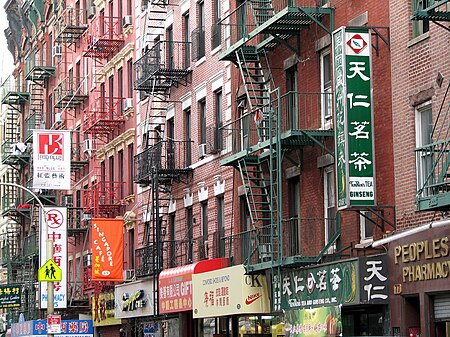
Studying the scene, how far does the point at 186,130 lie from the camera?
132 feet

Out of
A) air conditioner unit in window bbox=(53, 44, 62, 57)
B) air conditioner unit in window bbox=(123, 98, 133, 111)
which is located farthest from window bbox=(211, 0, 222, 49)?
air conditioner unit in window bbox=(53, 44, 62, 57)

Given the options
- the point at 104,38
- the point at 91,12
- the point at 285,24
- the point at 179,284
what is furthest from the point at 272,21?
the point at 91,12

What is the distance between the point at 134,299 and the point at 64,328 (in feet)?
18.5

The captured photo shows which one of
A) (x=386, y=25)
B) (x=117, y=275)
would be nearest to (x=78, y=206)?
(x=117, y=275)

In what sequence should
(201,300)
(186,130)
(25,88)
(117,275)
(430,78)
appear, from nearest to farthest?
(430,78) → (201,300) → (186,130) → (117,275) → (25,88)

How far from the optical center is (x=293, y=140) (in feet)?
93.2

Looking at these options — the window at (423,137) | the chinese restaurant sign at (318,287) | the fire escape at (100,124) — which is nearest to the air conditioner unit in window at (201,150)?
the chinese restaurant sign at (318,287)

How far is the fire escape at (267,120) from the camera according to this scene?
2811 cm

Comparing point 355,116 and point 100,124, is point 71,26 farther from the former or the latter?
point 355,116

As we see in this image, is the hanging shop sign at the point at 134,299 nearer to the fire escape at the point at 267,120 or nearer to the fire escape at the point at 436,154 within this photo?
the fire escape at the point at 267,120

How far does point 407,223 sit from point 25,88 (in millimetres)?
52409

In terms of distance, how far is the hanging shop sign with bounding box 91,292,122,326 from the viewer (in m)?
47.0

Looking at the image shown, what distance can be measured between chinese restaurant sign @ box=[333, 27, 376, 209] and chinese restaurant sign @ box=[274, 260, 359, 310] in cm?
160

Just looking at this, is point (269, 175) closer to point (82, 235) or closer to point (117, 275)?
point (117, 275)
